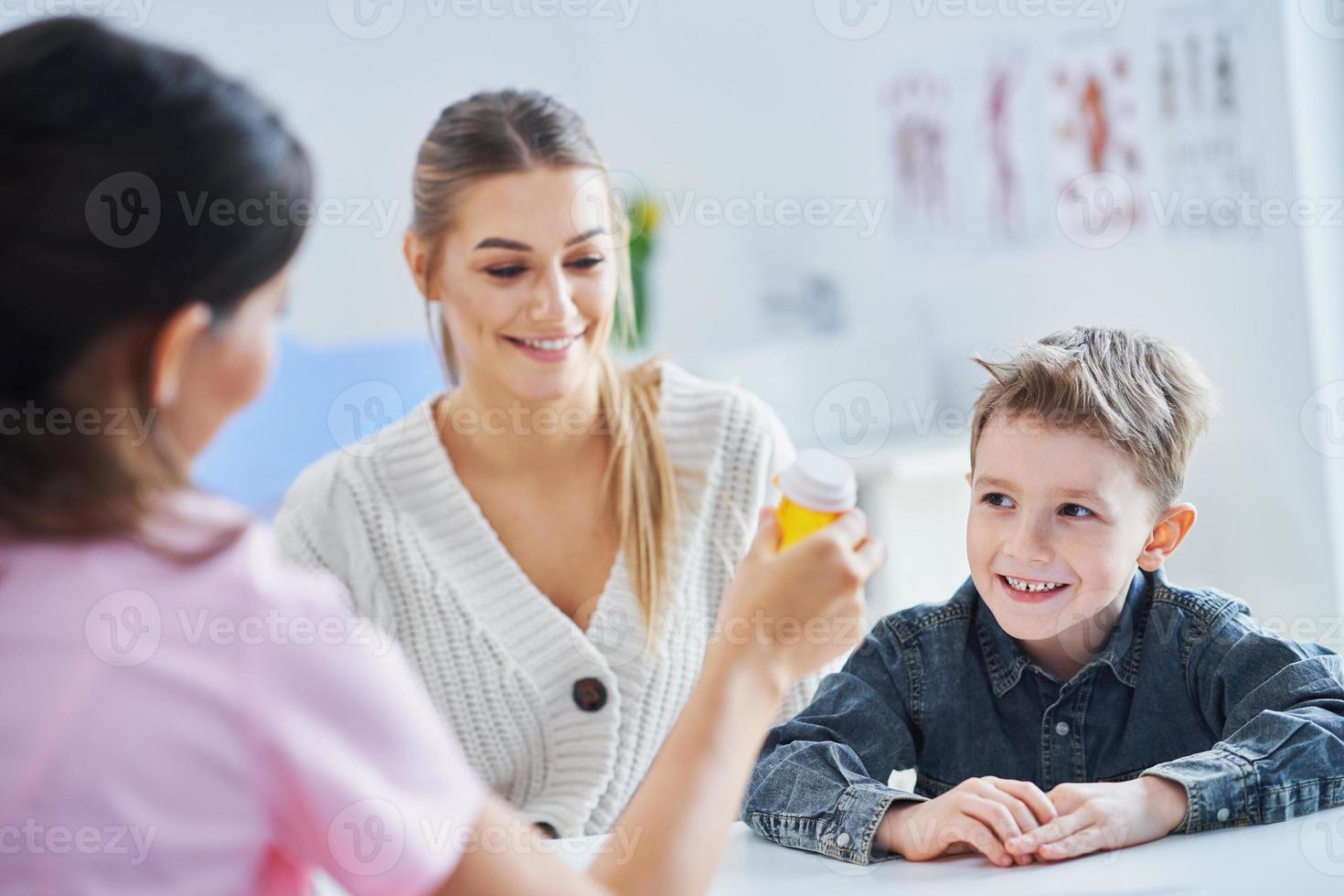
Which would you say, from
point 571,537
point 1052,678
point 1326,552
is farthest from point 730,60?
point 1052,678

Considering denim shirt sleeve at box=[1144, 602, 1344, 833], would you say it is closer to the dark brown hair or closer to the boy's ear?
the boy's ear

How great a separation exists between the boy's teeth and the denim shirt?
0.05 meters

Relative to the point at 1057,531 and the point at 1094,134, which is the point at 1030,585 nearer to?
the point at 1057,531

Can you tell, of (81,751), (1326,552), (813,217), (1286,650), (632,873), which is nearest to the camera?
(81,751)

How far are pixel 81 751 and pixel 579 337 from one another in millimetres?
994

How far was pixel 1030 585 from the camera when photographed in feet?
3.57

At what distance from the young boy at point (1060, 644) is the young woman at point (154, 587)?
45 cm

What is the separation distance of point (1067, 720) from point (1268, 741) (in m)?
0.18

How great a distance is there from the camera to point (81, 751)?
563mm

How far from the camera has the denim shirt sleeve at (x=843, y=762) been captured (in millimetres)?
947

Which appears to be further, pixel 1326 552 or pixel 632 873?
pixel 1326 552

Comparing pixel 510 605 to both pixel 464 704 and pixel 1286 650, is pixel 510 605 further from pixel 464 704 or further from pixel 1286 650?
pixel 1286 650

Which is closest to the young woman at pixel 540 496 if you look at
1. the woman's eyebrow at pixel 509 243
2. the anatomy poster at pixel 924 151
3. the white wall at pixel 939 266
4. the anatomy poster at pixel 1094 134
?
the woman's eyebrow at pixel 509 243

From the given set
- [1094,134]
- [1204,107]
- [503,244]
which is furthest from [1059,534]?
[1094,134]
